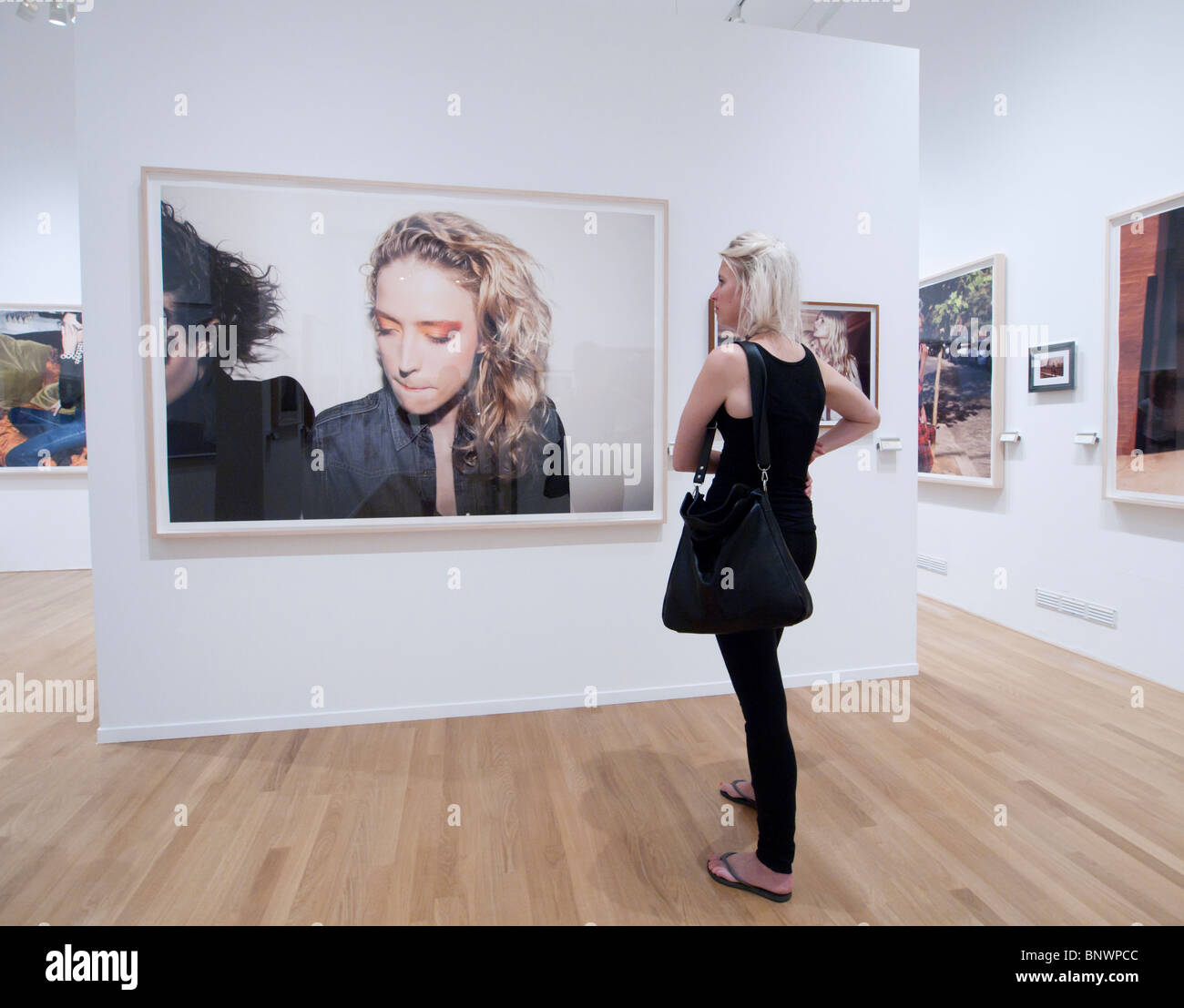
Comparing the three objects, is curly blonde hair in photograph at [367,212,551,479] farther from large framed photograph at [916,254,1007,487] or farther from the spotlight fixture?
large framed photograph at [916,254,1007,487]

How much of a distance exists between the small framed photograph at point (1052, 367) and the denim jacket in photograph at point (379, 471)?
3.19m

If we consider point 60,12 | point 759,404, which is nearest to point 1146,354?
point 759,404

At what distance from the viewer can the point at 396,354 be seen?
3.07 m

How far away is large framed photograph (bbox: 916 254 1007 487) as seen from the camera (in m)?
4.69

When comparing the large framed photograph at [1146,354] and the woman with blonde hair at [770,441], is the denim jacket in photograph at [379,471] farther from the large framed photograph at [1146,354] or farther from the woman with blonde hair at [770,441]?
the large framed photograph at [1146,354]

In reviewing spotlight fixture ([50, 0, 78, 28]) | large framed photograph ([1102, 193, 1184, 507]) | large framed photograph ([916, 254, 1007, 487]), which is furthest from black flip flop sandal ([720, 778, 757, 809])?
spotlight fixture ([50, 0, 78, 28])

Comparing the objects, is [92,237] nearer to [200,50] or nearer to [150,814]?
[200,50]

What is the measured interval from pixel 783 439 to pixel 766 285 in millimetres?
421

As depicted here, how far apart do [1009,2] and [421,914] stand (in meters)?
5.89

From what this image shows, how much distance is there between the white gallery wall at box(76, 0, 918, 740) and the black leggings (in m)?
1.51

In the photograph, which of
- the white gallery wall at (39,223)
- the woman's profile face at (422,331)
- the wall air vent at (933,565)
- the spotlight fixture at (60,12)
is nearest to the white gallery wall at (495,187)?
the woman's profile face at (422,331)

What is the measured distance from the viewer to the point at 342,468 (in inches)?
121

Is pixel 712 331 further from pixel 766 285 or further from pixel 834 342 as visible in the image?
pixel 766 285

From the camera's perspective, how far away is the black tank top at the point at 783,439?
5.97 feet
